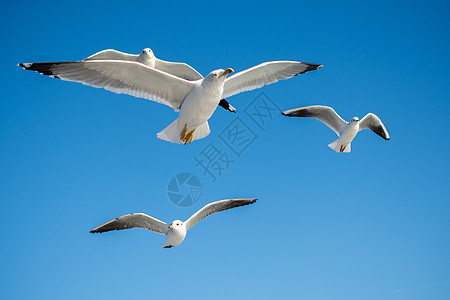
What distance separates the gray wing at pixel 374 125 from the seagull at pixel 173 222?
361 centimetres

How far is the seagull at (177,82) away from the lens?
6238 millimetres

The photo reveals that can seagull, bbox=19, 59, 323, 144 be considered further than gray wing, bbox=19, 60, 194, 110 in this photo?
Yes

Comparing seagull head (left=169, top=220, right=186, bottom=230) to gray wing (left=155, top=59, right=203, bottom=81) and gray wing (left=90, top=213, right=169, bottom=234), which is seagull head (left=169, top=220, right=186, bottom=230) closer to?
gray wing (left=90, top=213, right=169, bottom=234)

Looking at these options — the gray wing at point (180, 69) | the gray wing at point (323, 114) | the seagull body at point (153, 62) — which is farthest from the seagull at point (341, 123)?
the seagull body at point (153, 62)

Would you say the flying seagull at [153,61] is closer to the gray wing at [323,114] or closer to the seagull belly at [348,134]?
the gray wing at [323,114]

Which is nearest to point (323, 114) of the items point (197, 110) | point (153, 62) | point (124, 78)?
point (153, 62)

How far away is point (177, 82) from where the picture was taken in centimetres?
704

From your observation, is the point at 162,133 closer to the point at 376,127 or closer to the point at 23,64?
the point at 23,64

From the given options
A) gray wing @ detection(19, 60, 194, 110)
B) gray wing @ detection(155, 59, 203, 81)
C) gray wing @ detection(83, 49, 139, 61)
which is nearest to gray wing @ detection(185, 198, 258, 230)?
gray wing @ detection(19, 60, 194, 110)

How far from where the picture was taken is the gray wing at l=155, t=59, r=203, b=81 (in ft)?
30.5

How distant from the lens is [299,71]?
7.87 meters

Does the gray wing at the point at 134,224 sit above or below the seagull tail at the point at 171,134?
below

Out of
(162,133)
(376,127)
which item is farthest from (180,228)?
(376,127)

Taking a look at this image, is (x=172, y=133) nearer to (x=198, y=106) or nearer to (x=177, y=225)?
(x=198, y=106)
